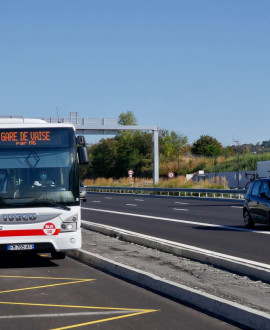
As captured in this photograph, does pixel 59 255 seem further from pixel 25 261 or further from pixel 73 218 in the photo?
pixel 73 218

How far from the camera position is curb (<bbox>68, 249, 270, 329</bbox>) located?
26.0 ft

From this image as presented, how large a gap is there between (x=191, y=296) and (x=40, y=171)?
5809mm

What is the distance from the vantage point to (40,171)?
47.3ft

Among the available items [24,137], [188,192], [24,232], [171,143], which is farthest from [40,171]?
[171,143]

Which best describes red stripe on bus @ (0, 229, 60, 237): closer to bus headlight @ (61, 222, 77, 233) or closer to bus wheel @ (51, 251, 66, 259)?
bus headlight @ (61, 222, 77, 233)

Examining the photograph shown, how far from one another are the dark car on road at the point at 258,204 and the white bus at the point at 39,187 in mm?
9152

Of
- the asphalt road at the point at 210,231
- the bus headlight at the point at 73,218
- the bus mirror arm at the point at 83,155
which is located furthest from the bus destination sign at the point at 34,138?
the asphalt road at the point at 210,231

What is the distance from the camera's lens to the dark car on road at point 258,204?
2220 cm

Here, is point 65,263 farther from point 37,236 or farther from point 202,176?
point 202,176

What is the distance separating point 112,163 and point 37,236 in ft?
317

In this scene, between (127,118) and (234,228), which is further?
(127,118)

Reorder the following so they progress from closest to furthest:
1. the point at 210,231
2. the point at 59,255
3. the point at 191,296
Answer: the point at 191,296, the point at 59,255, the point at 210,231

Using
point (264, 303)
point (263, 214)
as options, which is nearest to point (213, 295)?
point (264, 303)

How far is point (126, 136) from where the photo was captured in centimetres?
11456
